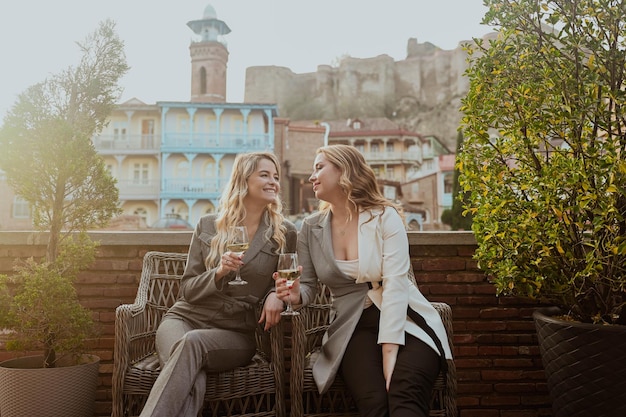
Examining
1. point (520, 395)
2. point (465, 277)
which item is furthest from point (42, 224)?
point (520, 395)

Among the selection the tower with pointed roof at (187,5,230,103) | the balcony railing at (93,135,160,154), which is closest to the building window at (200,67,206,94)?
the tower with pointed roof at (187,5,230,103)

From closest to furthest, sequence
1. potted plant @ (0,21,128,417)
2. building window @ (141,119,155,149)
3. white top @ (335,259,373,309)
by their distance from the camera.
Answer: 1. white top @ (335,259,373,309)
2. potted plant @ (0,21,128,417)
3. building window @ (141,119,155,149)

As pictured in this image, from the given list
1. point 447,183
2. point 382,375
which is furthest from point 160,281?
point 447,183

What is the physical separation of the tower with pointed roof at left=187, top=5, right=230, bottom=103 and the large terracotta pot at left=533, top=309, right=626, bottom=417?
40.1m

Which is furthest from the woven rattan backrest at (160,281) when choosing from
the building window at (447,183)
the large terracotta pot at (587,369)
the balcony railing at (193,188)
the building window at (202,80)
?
the building window at (202,80)

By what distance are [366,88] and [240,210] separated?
5504cm

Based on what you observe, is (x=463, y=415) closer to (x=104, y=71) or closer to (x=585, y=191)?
(x=585, y=191)

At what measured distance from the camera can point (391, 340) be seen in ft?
6.90

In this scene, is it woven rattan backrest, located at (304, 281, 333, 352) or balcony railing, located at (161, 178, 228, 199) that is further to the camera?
balcony railing, located at (161, 178, 228, 199)

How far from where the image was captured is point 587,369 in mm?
2141

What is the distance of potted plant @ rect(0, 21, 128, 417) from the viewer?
98.0 inches

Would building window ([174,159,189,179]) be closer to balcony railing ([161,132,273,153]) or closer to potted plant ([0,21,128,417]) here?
balcony railing ([161,132,273,153])

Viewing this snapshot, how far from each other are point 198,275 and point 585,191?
1.72 m

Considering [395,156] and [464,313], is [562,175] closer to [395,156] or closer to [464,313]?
[464,313]
